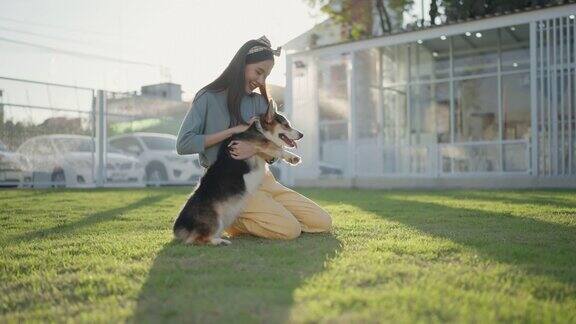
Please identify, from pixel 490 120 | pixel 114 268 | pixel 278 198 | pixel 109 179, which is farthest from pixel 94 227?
pixel 490 120

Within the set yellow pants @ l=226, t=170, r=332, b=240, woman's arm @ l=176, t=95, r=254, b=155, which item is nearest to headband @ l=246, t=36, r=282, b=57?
woman's arm @ l=176, t=95, r=254, b=155

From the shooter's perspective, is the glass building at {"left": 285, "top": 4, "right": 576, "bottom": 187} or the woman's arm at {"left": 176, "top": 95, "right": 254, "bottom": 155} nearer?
the woman's arm at {"left": 176, "top": 95, "right": 254, "bottom": 155}

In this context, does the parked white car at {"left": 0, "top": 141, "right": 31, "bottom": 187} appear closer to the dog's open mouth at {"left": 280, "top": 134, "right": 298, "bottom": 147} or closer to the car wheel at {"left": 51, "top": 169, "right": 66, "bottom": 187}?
the car wheel at {"left": 51, "top": 169, "right": 66, "bottom": 187}

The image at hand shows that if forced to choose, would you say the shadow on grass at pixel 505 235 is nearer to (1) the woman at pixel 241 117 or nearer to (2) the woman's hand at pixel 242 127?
(1) the woman at pixel 241 117

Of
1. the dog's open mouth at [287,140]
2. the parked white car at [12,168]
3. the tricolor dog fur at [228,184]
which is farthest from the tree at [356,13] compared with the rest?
the tricolor dog fur at [228,184]

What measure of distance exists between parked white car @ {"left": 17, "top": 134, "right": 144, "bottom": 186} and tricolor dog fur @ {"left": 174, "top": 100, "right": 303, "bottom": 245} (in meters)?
10.2

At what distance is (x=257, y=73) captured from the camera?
498 centimetres

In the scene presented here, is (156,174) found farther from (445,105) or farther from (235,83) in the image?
(235,83)

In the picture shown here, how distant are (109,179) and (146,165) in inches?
45.2

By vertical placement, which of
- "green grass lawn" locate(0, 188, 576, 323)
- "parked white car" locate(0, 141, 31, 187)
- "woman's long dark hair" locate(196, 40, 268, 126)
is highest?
"woman's long dark hair" locate(196, 40, 268, 126)

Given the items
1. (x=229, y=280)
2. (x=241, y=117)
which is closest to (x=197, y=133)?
(x=241, y=117)

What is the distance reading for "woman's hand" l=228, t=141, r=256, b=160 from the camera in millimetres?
4520

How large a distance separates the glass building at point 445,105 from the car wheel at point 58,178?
6513 millimetres

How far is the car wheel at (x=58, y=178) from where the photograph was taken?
1392cm
